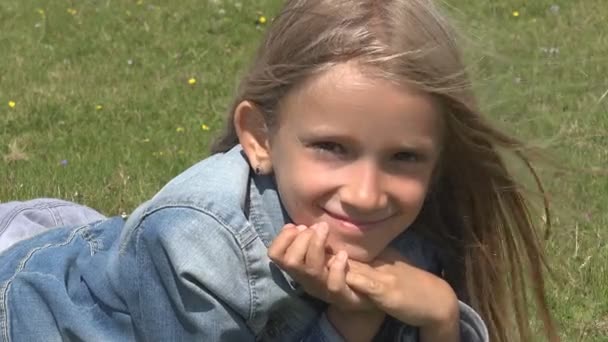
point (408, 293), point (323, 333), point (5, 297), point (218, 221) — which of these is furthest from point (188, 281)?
point (5, 297)

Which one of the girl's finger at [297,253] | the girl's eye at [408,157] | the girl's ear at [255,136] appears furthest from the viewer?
the girl's ear at [255,136]

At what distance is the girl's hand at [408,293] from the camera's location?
2595 millimetres

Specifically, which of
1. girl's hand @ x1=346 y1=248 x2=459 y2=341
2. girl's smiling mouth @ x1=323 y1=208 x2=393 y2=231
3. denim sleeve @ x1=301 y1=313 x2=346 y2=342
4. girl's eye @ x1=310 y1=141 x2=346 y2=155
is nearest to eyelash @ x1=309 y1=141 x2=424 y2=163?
girl's eye @ x1=310 y1=141 x2=346 y2=155

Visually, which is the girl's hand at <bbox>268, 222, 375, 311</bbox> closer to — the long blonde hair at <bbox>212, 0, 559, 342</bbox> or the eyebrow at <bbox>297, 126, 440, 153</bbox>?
the eyebrow at <bbox>297, 126, 440, 153</bbox>

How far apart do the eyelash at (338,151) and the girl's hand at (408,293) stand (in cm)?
25

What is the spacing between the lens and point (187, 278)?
253 cm

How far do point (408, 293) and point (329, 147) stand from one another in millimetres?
386

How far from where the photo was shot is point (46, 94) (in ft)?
23.2

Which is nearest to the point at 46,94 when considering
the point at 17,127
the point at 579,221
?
the point at 17,127

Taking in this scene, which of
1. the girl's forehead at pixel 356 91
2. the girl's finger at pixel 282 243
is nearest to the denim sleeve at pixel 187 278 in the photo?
the girl's finger at pixel 282 243

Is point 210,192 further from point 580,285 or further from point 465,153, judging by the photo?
Result: point 580,285

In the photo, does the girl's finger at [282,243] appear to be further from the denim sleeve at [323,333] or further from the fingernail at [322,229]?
the denim sleeve at [323,333]

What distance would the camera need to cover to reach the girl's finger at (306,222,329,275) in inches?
97.1

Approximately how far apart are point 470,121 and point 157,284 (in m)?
0.79
